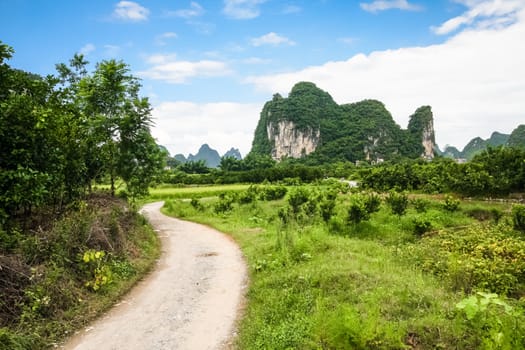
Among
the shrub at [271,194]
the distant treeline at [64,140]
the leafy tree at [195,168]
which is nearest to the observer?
the distant treeline at [64,140]

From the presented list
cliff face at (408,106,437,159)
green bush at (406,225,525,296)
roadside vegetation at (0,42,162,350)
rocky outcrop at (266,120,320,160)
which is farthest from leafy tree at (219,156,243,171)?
cliff face at (408,106,437,159)

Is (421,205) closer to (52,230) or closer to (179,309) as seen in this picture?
(179,309)

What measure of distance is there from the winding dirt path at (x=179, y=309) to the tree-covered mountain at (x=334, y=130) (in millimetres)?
97122

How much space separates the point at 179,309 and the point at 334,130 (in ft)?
408

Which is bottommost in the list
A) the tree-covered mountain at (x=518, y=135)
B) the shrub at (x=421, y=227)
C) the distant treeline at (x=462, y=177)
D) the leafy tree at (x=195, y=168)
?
the shrub at (x=421, y=227)

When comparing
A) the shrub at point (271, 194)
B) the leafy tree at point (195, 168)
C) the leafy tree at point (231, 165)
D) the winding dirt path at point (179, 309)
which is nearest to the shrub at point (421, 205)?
the shrub at point (271, 194)

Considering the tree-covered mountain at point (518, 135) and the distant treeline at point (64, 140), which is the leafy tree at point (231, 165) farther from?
the tree-covered mountain at point (518, 135)

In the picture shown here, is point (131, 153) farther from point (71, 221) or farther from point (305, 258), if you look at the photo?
point (305, 258)

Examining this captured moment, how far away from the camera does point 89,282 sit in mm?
7336

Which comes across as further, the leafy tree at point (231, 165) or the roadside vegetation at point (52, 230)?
the leafy tree at point (231, 165)

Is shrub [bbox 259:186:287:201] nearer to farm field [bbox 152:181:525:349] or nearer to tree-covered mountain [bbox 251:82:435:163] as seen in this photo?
farm field [bbox 152:181:525:349]

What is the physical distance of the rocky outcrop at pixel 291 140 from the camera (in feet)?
408

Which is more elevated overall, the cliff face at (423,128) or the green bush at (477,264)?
the cliff face at (423,128)

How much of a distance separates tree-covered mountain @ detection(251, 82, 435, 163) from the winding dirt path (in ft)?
319
